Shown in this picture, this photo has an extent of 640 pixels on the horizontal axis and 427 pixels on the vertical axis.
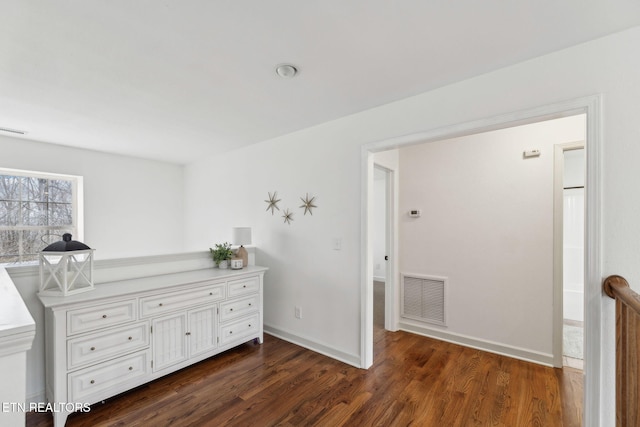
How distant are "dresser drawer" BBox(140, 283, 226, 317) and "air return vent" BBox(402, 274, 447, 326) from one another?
2196mm

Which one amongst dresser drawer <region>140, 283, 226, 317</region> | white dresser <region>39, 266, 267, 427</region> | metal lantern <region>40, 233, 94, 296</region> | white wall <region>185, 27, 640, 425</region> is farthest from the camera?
dresser drawer <region>140, 283, 226, 317</region>

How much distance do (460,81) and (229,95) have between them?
1.84m

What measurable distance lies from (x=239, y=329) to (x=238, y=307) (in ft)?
0.76

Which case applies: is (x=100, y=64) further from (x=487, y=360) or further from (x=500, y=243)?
(x=487, y=360)

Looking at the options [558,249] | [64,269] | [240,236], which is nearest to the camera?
[64,269]

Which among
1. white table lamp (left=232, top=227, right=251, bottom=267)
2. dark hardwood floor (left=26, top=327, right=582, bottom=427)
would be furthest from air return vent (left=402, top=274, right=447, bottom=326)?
white table lamp (left=232, top=227, right=251, bottom=267)

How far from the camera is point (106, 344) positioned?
2049mm

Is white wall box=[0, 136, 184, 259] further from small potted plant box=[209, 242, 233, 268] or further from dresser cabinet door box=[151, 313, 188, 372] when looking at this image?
dresser cabinet door box=[151, 313, 188, 372]

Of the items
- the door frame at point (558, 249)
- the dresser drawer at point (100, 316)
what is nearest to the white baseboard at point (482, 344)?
the door frame at point (558, 249)

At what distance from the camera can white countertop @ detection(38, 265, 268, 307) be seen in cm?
193

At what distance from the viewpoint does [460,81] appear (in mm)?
2100

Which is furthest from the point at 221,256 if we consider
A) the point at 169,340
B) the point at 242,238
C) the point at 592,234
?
the point at 592,234

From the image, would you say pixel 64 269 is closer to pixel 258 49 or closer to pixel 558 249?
pixel 258 49

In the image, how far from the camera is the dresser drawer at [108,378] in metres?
1.92
